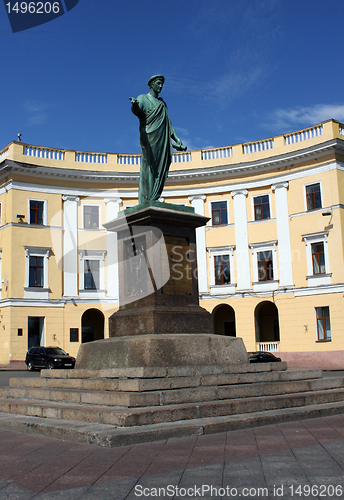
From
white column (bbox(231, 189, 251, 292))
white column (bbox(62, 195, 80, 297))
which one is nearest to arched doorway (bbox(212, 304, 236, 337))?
white column (bbox(231, 189, 251, 292))

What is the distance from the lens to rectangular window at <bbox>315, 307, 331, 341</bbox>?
2986 cm

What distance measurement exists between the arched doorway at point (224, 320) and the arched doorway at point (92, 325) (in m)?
7.55

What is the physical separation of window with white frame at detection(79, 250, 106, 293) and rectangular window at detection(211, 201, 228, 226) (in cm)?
740

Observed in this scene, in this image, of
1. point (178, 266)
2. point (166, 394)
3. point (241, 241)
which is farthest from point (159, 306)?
point (241, 241)

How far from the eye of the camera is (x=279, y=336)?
3306 cm

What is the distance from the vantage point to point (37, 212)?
33500 millimetres

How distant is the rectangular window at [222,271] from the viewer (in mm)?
33969

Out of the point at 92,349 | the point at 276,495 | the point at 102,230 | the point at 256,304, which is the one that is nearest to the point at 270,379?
the point at 92,349

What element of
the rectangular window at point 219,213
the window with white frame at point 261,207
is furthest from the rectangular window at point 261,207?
the rectangular window at point 219,213

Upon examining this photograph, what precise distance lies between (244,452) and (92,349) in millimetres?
4917

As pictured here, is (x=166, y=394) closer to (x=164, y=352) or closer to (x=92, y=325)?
(x=164, y=352)

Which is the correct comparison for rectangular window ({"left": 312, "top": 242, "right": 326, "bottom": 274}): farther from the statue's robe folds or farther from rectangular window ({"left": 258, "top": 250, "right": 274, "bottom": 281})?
the statue's robe folds

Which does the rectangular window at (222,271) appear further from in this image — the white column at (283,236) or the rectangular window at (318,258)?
the rectangular window at (318,258)

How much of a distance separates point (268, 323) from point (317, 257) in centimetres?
619
